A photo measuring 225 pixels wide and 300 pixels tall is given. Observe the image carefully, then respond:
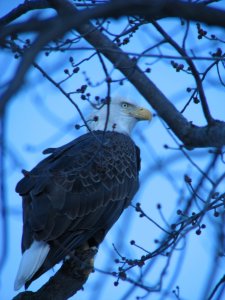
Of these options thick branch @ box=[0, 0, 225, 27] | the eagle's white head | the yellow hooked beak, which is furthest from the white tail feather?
thick branch @ box=[0, 0, 225, 27]

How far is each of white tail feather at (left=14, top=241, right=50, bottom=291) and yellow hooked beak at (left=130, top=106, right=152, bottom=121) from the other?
2642 millimetres

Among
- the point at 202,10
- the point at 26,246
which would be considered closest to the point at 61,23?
the point at 202,10

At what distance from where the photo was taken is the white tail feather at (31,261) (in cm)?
506

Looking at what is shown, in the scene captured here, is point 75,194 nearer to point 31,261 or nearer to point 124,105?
point 31,261

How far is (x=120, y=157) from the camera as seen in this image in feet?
21.9

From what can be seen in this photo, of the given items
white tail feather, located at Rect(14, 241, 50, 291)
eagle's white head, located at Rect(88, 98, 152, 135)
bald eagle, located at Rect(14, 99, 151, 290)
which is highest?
eagle's white head, located at Rect(88, 98, 152, 135)

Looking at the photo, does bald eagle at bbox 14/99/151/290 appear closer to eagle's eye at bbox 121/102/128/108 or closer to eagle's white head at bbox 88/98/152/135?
eagle's white head at bbox 88/98/152/135

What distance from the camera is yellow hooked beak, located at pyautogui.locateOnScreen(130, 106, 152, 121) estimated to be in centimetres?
749

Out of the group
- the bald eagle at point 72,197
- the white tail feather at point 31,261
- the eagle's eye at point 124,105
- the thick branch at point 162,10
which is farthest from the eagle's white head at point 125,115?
the thick branch at point 162,10

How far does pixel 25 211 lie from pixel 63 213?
1.19 feet

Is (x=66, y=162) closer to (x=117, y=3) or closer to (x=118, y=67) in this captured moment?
(x=118, y=67)

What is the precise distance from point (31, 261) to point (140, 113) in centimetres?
295

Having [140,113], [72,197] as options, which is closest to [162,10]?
[72,197]

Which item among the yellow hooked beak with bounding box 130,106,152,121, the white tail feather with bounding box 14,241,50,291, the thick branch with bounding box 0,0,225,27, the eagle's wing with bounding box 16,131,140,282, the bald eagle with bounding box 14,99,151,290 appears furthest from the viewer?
the yellow hooked beak with bounding box 130,106,152,121
